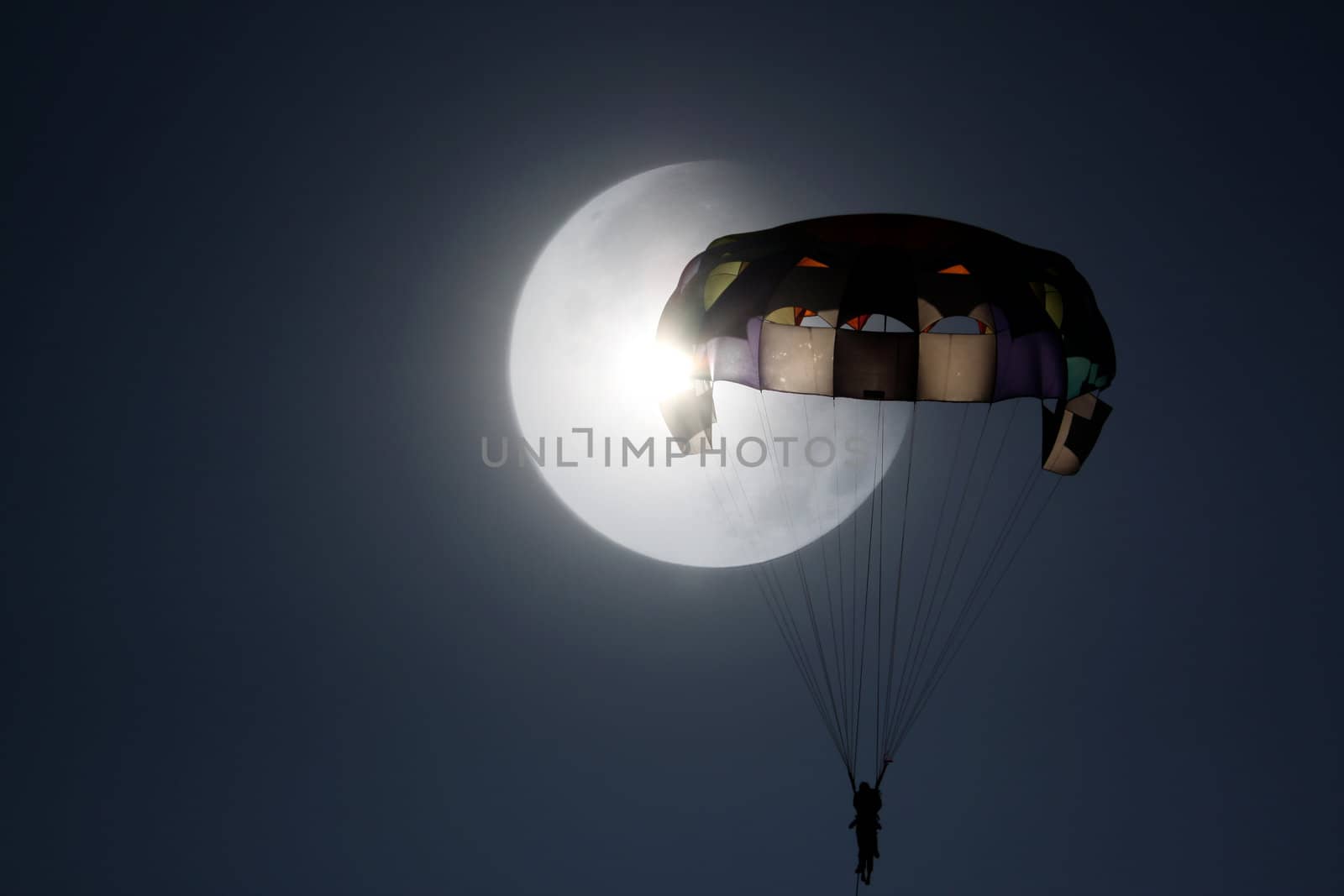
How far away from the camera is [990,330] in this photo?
17.5m

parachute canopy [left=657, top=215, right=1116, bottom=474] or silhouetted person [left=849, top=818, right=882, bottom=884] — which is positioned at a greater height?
parachute canopy [left=657, top=215, right=1116, bottom=474]

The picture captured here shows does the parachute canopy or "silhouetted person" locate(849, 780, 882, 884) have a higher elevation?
the parachute canopy

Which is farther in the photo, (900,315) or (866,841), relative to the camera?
(866,841)

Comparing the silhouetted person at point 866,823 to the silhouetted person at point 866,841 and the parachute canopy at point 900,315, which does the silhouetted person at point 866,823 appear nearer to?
the silhouetted person at point 866,841

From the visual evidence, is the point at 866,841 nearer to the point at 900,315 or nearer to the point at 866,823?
the point at 866,823

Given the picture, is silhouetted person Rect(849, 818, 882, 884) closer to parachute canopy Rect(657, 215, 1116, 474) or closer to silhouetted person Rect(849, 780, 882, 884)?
silhouetted person Rect(849, 780, 882, 884)

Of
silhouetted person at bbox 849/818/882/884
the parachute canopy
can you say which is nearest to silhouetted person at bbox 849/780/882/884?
silhouetted person at bbox 849/818/882/884

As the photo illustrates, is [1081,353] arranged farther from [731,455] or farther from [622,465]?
[622,465]

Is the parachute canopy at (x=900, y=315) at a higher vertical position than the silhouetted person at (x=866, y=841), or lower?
higher

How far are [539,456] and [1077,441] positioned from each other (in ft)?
74.2

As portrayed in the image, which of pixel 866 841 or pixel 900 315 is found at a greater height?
pixel 900 315

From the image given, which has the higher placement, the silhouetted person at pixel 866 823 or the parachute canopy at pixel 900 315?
the parachute canopy at pixel 900 315

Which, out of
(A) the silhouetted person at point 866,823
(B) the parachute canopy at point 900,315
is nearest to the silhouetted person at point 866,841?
(A) the silhouetted person at point 866,823

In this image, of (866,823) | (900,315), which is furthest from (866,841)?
(900,315)
